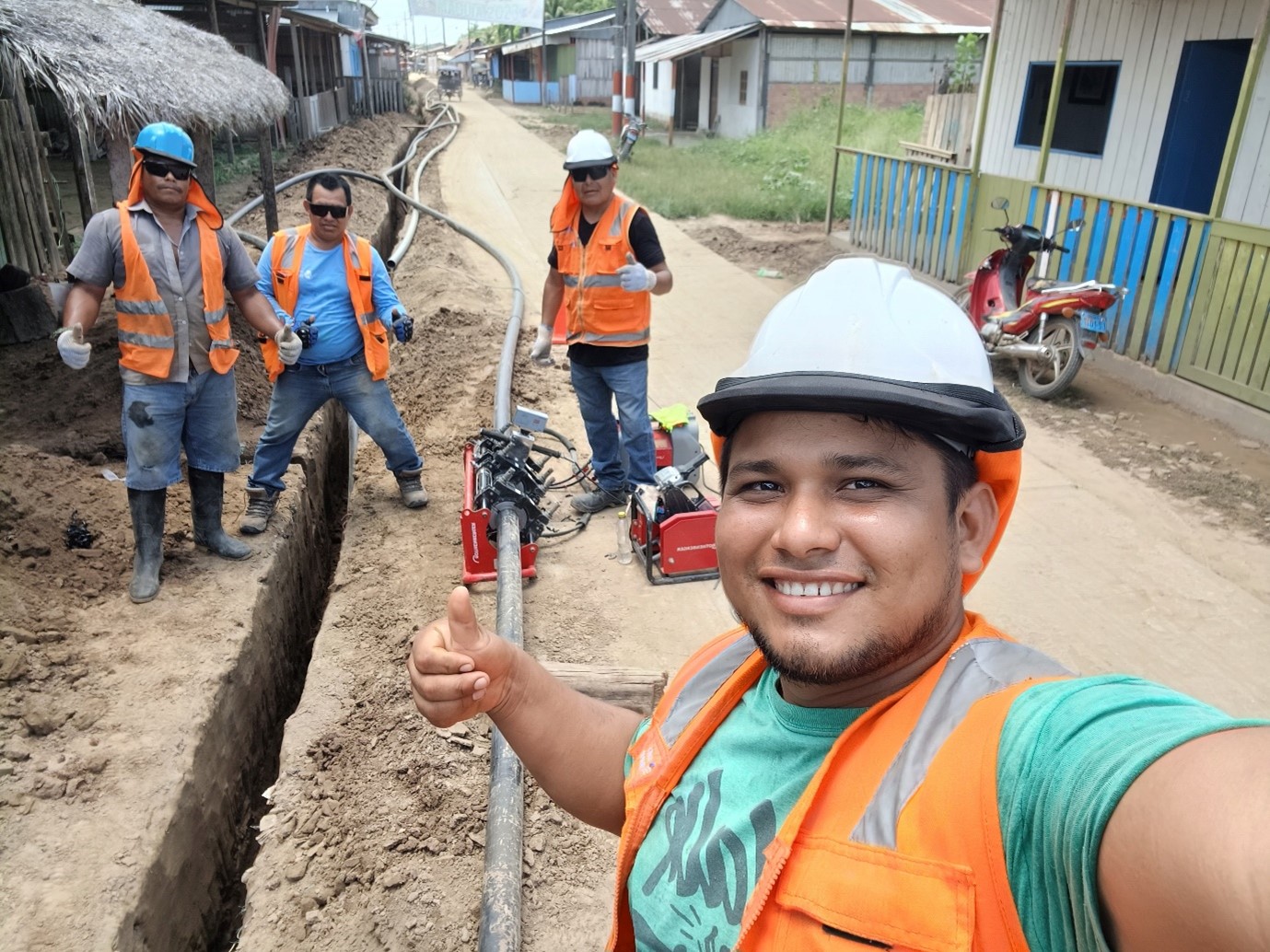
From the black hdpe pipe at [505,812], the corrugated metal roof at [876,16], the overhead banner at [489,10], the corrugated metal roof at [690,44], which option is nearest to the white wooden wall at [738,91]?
the corrugated metal roof at [690,44]

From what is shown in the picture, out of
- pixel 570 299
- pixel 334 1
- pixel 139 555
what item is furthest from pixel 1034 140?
pixel 334 1

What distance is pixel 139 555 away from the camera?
175 inches

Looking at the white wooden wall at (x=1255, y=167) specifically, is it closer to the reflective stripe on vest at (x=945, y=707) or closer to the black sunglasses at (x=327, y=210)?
the black sunglasses at (x=327, y=210)

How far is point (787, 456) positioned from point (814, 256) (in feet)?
40.0

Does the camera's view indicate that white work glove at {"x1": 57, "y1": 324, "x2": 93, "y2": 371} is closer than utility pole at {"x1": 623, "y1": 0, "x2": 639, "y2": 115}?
Yes

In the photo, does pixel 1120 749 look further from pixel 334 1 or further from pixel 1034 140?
pixel 334 1

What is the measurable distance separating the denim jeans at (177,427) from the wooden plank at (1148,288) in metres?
6.85

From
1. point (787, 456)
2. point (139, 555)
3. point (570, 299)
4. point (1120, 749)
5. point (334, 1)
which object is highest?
point (334, 1)

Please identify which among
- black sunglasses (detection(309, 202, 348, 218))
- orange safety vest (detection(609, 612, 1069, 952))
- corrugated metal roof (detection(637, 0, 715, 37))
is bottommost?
orange safety vest (detection(609, 612, 1069, 952))

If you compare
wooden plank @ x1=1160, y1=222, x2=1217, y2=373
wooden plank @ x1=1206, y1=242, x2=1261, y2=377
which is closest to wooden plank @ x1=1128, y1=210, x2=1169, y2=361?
wooden plank @ x1=1160, y1=222, x2=1217, y2=373

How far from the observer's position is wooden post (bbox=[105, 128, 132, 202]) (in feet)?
25.7

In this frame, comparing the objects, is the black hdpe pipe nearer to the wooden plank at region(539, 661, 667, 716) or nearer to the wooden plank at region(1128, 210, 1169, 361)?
the wooden plank at region(539, 661, 667, 716)

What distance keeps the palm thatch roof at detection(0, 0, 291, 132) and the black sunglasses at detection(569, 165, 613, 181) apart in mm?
4469

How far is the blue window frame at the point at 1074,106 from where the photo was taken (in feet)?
30.7
